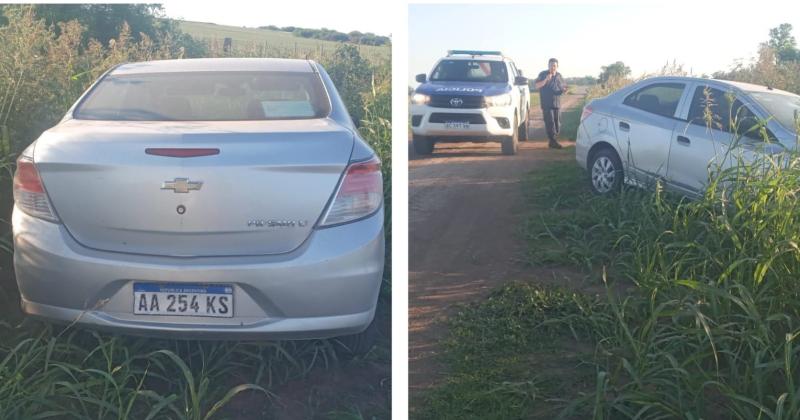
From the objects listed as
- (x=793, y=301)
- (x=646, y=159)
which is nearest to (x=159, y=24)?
(x=646, y=159)

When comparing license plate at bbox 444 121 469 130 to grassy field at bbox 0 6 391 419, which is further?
license plate at bbox 444 121 469 130

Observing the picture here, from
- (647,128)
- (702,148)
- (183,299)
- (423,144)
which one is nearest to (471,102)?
(423,144)

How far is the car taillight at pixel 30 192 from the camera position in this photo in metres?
3.08

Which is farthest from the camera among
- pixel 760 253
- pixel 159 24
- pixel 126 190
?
pixel 159 24

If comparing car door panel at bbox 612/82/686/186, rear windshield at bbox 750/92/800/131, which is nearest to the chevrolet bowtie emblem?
car door panel at bbox 612/82/686/186

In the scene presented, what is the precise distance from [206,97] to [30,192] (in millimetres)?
758

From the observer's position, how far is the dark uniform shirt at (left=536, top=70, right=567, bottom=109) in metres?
3.64

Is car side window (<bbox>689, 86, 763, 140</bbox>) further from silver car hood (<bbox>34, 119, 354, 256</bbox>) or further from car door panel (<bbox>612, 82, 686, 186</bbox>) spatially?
silver car hood (<bbox>34, 119, 354, 256</bbox>)

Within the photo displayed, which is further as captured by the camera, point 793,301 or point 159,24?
point 159,24

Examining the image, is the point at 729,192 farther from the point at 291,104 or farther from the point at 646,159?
the point at 291,104

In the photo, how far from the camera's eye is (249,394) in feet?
10.8

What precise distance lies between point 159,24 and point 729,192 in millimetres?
2484

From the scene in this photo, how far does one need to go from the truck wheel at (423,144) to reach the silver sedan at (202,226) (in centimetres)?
54

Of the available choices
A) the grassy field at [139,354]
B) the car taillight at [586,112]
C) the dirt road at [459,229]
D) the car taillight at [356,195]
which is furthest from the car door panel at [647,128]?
the car taillight at [356,195]
